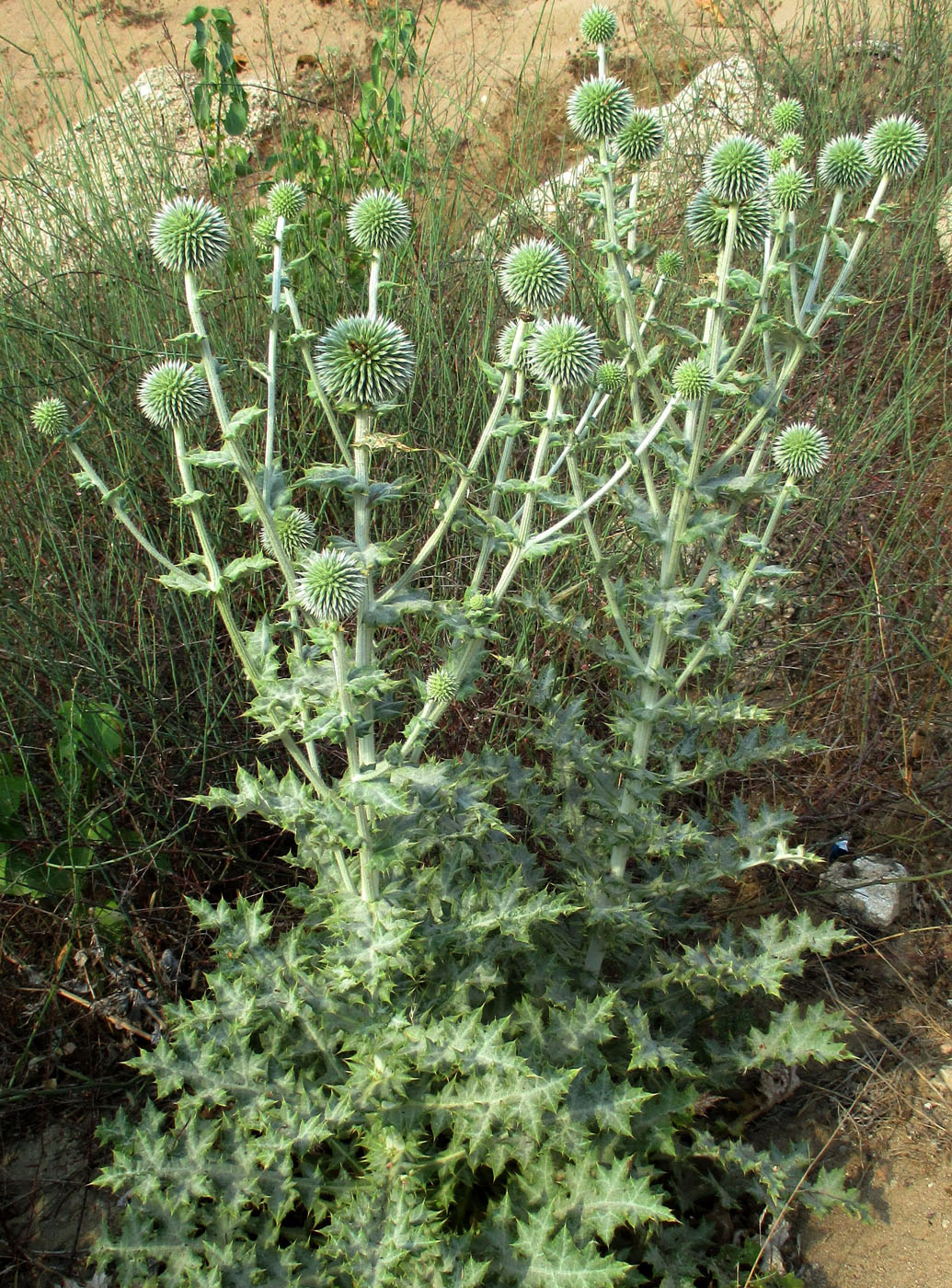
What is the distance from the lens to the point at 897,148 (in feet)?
8.66

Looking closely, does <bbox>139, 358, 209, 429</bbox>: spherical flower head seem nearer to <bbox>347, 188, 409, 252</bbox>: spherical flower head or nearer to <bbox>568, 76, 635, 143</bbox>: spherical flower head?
<bbox>347, 188, 409, 252</bbox>: spherical flower head

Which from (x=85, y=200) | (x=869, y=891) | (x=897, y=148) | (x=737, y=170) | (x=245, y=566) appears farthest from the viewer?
(x=85, y=200)

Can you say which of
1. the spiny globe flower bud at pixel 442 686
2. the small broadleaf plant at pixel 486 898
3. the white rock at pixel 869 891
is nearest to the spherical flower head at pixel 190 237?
the small broadleaf plant at pixel 486 898

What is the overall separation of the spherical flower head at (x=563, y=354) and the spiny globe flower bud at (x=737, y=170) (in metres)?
0.55

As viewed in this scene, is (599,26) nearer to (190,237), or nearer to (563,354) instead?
(563,354)

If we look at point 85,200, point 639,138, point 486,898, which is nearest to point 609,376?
point 639,138

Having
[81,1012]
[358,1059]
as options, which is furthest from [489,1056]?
[81,1012]

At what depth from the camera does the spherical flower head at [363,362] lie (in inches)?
78.7

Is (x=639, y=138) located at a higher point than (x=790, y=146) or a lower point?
higher

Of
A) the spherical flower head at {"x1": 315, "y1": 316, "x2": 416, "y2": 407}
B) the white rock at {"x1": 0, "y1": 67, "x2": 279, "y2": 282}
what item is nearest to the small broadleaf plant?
the spherical flower head at {"x1": 315, "y1": 316, "x2": 416, "y2": 407}

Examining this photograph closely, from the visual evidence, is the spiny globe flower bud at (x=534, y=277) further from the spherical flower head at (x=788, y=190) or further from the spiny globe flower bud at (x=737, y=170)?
the spherical flower head at (x=788, y=190)

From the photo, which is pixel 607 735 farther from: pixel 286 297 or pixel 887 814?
pixel 286 297

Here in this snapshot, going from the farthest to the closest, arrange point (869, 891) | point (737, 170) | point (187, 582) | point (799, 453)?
point (869, 891)
point (799, 453)
point (737, 170)
point (187, 582)

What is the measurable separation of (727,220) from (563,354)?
66 cm
